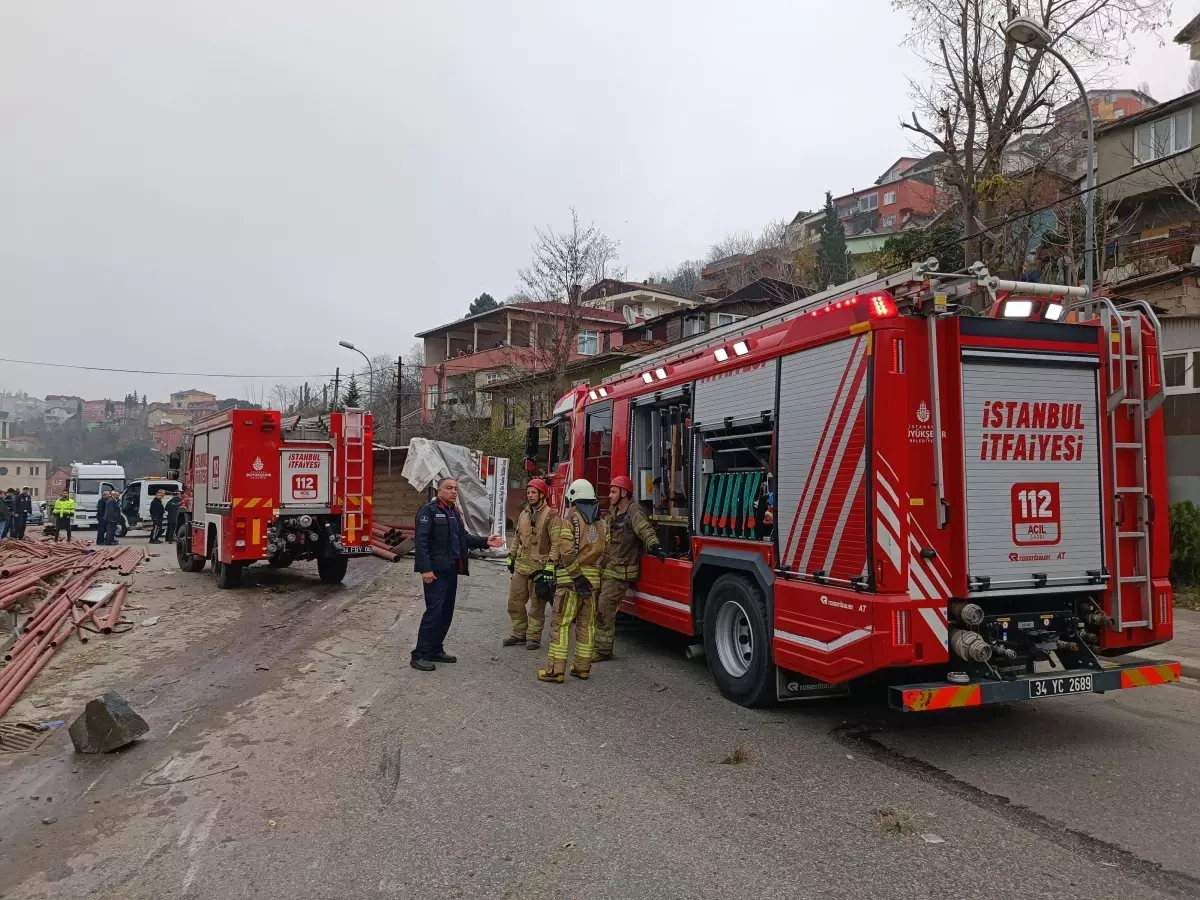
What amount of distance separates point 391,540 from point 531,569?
36.2 feet

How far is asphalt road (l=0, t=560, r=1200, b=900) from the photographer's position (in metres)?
3.43

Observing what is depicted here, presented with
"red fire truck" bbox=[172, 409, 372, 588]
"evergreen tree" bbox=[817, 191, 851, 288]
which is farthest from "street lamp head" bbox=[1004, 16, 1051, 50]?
"evergreen tree" bbox=[817, 191, 851, 288]

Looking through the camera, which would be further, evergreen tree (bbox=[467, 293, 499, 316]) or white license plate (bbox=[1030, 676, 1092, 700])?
evergreen tree (bbox=[467, 293, 499, 316])

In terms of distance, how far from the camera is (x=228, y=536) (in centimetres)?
1212

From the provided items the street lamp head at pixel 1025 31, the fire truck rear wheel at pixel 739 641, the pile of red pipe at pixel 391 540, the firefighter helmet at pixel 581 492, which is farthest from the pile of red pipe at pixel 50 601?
the street lamp head at pixel 1025 31

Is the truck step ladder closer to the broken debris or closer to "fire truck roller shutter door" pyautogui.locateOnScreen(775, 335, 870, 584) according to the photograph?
"fire truck roller shutter door" pyautogui.locateOnScreen(775, 335, 870, 584)

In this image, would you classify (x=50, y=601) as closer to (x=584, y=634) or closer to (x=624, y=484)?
(x=584, y=634)

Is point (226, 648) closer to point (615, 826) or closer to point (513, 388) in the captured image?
point (615, 826)

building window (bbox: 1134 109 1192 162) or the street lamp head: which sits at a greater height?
building window (bbox: 1134 109 1192 162)

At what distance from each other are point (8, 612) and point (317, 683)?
5.50 meters

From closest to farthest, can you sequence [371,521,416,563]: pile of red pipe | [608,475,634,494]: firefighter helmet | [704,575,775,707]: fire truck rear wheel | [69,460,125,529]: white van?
1. [704,575,775,707]: fire truck rear wheel
2. [608,475,634,494]: firefighter helmet
3. [371,521,416,563]: pile of red pipe
4. [69,460,125,529]: white van

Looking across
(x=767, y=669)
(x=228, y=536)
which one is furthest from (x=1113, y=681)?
(x=228, y=536)

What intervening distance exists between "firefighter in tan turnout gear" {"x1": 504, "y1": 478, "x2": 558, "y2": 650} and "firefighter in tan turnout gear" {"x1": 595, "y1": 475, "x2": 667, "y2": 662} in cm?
54

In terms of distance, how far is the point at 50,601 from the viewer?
34.9ft
